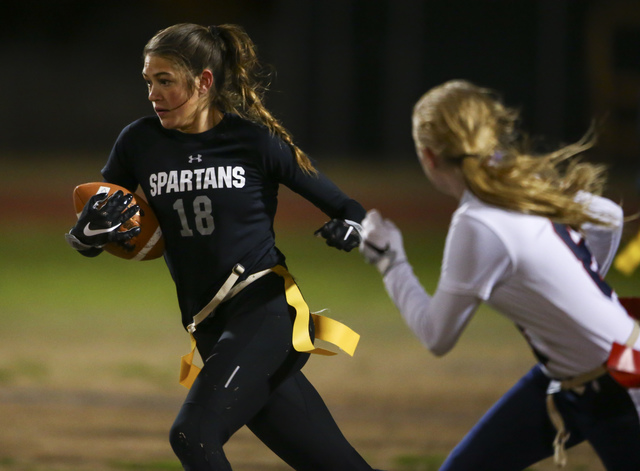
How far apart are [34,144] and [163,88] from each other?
1838 centimetres

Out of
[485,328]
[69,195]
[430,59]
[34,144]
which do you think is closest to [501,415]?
[485,328]

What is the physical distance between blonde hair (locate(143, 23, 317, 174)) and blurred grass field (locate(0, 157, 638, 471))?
189 centimetres

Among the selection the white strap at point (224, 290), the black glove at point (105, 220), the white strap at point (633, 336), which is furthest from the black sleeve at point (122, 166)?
the white strap at point (633, 336)

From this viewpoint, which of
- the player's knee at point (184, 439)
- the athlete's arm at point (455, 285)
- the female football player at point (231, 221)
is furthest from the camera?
the female football player at point (231, 221)

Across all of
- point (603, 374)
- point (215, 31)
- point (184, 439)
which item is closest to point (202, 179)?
point (215, 31)

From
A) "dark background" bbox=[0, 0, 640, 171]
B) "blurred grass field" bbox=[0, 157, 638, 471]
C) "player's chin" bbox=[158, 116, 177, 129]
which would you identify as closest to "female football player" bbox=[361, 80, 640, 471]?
"player's chin" bbox=[158, 116, 177, 129]

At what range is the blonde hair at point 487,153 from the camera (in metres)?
2.39

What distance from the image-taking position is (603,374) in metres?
2.40

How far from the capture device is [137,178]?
3.30 meters

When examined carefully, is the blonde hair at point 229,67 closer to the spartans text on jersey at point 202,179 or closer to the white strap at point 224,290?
the spartans text on jersey at point 202,179

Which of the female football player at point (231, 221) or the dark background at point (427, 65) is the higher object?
the female football player at point (231, 221)

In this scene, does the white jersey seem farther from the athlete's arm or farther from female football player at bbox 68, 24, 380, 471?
female football player at bbox 68, 24, 380, 471

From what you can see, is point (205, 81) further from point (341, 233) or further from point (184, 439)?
point (184, 439)

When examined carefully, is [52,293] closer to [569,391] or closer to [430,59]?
[569,391]
